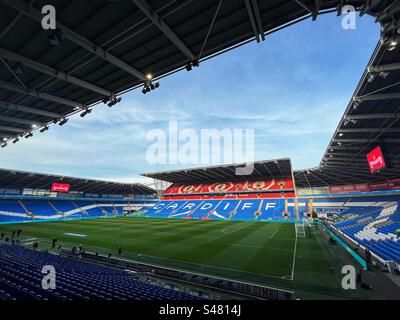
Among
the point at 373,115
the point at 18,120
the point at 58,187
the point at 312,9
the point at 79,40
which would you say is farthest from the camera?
the point at 58,187

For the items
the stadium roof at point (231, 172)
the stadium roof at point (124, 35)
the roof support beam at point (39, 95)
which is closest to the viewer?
the stadium roof at point (124, 35)

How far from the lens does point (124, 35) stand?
24.3 ft

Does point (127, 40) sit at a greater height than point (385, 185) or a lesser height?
lesser

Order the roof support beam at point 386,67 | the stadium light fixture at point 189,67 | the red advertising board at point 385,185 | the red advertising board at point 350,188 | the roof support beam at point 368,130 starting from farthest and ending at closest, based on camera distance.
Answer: the red advertising board at point 350,188 < the red advertising board at point 385,185 < the roof support beam at point 368,130 < the stadium light fixture at point 189,67 < the roof support beam at point 386,67

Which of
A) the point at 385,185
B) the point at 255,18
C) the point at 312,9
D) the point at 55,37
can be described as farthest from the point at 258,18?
the point at 385,185

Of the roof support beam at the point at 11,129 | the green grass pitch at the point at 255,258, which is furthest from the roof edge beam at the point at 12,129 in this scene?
the green grass pitch at the point at 255,258

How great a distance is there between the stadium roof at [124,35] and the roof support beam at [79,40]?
25 mm

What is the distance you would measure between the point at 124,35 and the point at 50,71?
→ 171 inches

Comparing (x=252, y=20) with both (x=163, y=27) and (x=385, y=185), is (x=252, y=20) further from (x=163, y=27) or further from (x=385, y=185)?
(x=385, y=185)

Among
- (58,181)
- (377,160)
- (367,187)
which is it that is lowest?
(377,160)

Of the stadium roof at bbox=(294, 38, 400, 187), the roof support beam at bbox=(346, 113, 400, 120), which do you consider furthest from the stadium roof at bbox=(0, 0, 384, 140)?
the roof support beam at bbox=(346, 113, 400, 120)

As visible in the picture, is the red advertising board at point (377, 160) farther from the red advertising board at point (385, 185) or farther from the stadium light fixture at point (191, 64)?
the red advertising board at point (385, 185)

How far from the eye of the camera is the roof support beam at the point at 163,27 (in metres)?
6.07
